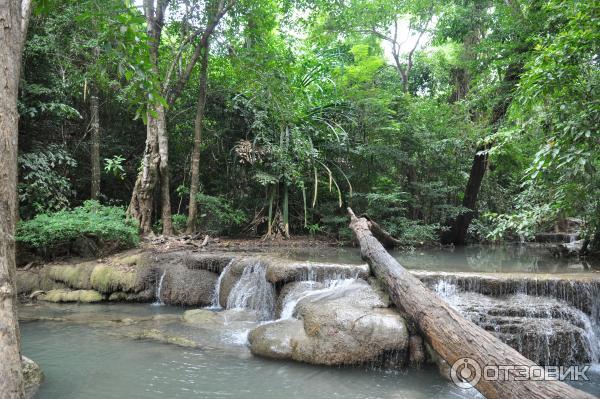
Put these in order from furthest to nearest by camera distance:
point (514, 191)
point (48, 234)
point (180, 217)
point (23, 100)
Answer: point (514, 191) → point (180, 217) → point (23, 100) → point (48, 234)

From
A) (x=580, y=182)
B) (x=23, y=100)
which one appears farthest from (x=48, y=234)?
(x=580, y=182)

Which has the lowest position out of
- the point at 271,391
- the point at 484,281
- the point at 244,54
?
the point at 271,391

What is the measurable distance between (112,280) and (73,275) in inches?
34.7

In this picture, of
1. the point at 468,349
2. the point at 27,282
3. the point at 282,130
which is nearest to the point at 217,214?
the point at 282,130

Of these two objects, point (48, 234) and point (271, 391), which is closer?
point (271, 391)

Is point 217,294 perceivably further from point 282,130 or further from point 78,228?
point 282,130

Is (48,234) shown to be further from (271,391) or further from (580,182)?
(580,182)

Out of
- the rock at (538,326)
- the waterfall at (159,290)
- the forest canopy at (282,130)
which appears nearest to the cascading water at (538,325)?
the rock at (538,326)

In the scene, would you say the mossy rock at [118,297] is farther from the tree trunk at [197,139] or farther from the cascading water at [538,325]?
the cascading water at [538,325]

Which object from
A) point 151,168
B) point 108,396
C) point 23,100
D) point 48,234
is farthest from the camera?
point 151,168

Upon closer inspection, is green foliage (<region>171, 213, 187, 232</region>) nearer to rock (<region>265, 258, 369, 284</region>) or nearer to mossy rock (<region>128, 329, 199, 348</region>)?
rock (<region>265, 258, 369, 284</region>)

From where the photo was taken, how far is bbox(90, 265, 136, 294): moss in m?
8.12

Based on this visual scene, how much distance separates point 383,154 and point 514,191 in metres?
6.04

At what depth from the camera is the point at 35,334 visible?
5.92 metres
